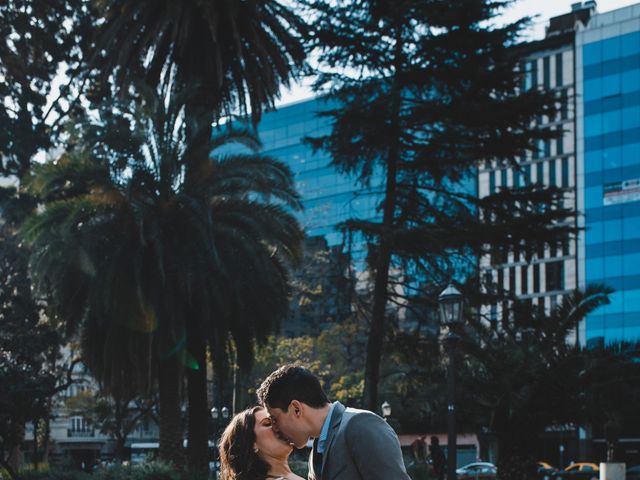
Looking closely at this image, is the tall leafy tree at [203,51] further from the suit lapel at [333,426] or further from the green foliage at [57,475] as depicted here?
the suit lapel at [333,426]

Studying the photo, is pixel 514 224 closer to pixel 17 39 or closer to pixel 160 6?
pixel 160 6

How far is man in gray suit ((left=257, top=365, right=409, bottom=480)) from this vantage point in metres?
4.21

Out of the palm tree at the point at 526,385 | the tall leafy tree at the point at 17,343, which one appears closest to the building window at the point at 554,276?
the tall leafy tree at the point at 17,343

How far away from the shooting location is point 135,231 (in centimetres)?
2216

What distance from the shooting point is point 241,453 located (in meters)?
4.68

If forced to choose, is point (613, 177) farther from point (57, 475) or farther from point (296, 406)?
point (296, 406)

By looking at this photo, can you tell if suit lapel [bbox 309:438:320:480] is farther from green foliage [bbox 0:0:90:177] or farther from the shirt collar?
green foliage [bbox 0:0:90:177]

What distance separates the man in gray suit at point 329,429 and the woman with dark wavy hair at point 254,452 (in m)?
0.22

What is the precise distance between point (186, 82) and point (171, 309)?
684 cm

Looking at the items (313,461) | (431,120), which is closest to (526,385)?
(431,120)

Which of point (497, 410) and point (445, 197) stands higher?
point (445, 197)

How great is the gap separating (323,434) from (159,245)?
17172mm

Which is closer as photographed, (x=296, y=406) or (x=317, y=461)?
(x=296, y=406)

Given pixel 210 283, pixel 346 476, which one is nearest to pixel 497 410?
pixel 210 283
